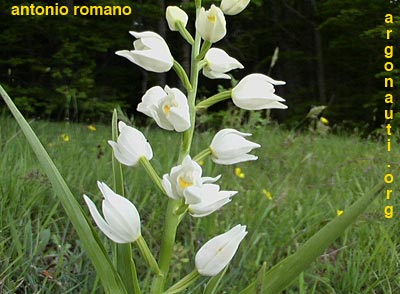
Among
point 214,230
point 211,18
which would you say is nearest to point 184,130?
point 211,18

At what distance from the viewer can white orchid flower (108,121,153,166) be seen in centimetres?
70

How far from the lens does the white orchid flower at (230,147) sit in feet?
2.35

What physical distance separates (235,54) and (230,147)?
7.19 metres

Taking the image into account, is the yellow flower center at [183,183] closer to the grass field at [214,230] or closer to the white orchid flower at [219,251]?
the white orchid flower at [219,251]

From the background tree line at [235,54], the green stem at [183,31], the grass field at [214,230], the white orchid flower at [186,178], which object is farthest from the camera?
the background tree line at [235,54]

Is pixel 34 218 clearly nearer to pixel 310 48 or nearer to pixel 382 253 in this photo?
pixel 382 253

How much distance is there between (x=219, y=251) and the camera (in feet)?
2.20

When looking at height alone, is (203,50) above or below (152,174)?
above

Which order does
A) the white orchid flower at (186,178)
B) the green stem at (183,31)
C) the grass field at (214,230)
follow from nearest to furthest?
1. the white orchid flower at (186,178)
2. the green stem at (183,31)
3. the grass field at (214,230)

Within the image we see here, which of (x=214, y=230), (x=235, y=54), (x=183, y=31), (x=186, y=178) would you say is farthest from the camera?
(x=235, y=54)

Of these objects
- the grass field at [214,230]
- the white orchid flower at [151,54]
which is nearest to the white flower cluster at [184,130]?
the white orchid flower at [151,54]

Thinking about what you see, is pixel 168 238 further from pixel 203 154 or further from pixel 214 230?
pixel 214 230

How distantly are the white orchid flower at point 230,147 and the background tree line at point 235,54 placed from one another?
277cm

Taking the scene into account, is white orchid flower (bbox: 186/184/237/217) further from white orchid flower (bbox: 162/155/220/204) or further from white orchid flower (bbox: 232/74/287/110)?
white orchid flower (bbox: 232/74/287/110)
